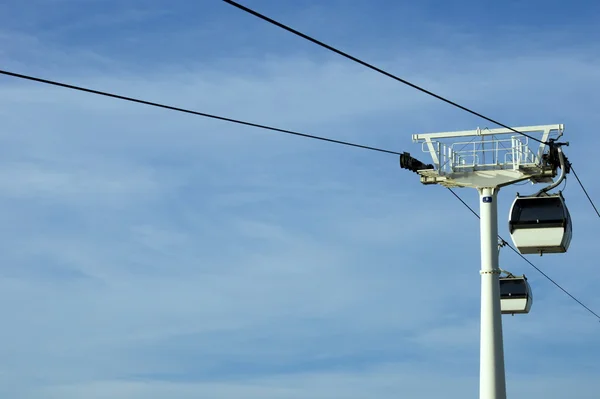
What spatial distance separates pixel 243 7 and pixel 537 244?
17740 mm

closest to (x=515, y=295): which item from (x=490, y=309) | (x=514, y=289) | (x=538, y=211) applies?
(x=514, y=289)

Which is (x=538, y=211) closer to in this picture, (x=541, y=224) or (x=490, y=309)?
(x=541, y=224)

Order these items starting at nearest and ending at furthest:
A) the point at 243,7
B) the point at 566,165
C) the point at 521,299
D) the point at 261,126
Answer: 1. the point at 243,7
2. the point at 261,126
3. the point at 566,165
4. the point at 521,299

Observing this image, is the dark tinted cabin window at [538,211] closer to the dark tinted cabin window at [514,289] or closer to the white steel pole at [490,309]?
the white steel pole at [490,309]

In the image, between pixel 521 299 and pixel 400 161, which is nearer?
pixel 400 161

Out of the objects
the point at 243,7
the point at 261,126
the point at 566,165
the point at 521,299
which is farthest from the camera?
the point at 521,299

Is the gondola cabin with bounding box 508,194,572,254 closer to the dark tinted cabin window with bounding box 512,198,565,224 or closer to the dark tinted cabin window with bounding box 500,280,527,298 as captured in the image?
the dark tinted cabin window with bounding box 512,198,565,224

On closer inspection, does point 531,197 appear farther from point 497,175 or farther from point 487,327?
point 487,327

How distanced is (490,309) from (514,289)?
3.18 meters

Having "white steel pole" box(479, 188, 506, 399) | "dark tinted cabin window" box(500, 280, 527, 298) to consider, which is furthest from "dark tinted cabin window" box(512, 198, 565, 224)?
"dark tinted cabin window" box(500, 280, 527, 298)

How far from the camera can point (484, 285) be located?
31891 millimetres

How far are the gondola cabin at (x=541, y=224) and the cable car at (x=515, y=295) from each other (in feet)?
11.1

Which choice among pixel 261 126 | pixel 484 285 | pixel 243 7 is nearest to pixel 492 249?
pixel 484 285

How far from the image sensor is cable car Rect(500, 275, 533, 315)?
112 ft
